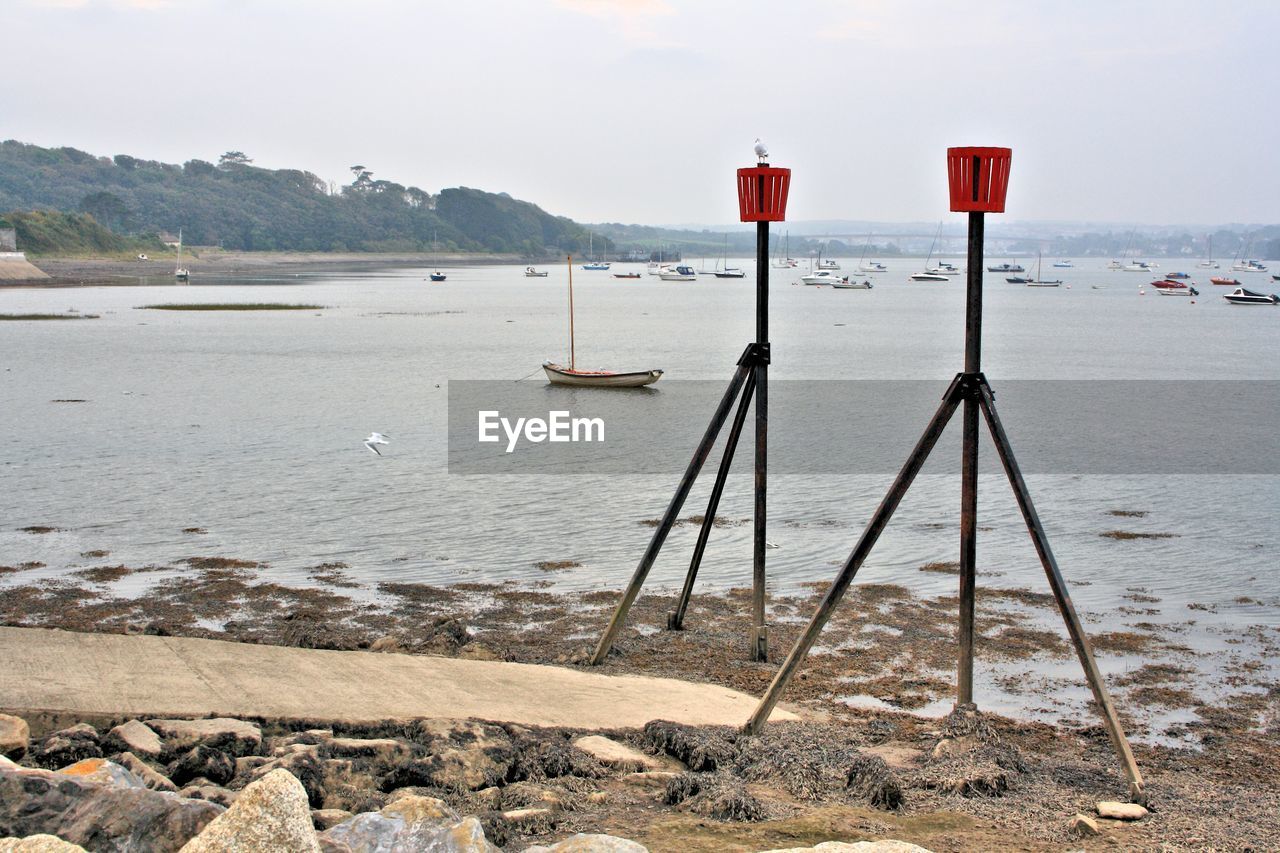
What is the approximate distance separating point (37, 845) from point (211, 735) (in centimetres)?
262

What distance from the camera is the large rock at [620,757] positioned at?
7.89 meters

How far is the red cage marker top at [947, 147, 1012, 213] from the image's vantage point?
8.68m

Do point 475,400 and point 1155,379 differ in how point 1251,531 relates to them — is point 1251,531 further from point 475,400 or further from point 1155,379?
point 1155,379

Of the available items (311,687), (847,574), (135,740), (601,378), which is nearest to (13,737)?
(135,740)

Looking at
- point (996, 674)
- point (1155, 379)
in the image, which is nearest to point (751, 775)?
point (996, 674)

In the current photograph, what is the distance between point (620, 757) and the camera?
799 cm

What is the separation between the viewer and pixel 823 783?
7688mm

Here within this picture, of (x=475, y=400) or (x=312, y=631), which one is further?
(x=475, y=400)

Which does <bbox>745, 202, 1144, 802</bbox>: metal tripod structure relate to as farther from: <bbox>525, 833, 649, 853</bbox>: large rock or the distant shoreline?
the distant shoreline

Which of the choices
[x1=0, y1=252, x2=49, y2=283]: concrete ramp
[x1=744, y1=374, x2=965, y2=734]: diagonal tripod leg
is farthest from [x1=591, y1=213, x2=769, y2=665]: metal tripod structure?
[x1=0, y1=252, x2=49, y2=283]: concrete ramp

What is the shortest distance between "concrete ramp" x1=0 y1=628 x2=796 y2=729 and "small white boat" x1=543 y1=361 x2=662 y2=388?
92.4 ft

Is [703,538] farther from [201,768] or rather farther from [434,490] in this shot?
[434,490]

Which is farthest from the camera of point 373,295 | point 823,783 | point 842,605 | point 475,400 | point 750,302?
point 750,302

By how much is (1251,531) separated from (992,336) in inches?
2157
